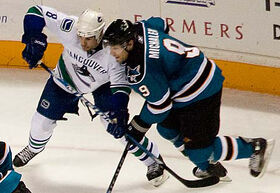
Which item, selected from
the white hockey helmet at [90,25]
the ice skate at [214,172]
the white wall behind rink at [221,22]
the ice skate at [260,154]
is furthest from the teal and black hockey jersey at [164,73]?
the white wall behind rink at [221,22]

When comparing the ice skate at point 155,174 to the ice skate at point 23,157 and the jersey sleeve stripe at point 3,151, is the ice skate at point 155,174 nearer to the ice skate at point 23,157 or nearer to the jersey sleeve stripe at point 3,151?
the ice skate at point 23,157

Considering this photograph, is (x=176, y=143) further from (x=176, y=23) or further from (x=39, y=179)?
(x=176, y=23)

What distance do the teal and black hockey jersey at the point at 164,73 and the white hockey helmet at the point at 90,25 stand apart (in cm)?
21

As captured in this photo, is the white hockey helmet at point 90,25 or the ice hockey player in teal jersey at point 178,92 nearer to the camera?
the ice hockey player in teal jersey at point 178,92

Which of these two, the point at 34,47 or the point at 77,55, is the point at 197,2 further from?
the point at 34,47

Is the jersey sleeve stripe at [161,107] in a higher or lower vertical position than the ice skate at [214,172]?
higher

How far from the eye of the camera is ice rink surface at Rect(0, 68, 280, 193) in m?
4.07

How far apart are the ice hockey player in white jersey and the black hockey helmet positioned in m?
0.20

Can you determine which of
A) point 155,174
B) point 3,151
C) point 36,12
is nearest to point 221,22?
point 155,174

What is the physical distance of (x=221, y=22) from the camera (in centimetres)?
490

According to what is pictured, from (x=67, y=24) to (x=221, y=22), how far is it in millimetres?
1440

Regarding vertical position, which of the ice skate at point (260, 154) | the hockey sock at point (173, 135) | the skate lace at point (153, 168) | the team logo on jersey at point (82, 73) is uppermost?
the team logo on jersey at point (82, 73)

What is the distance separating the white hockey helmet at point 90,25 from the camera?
3.56 metres

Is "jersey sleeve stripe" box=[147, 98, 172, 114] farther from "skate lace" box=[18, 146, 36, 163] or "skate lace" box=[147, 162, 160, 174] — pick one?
"skate lace" box=[18, 146, 36, 163]
